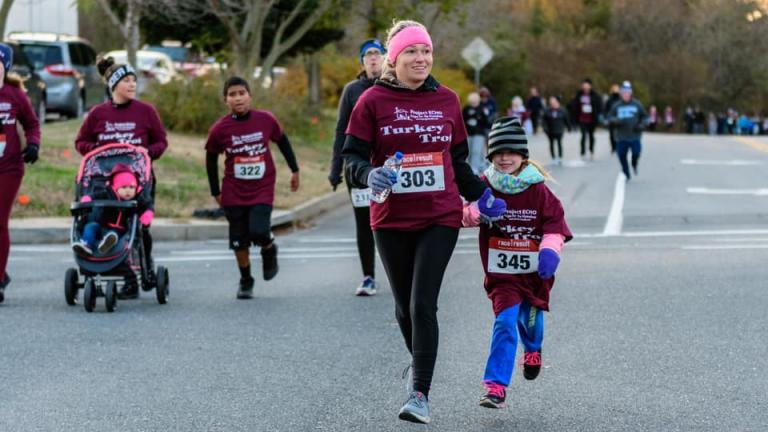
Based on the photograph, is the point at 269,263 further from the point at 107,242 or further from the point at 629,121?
the point at 629,121

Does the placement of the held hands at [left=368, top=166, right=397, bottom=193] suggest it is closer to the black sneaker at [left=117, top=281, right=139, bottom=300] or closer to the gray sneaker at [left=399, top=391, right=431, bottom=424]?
the gray sneaker at [left=399, top=391, right=431, bottom=424]

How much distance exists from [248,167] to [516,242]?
4.37 metres

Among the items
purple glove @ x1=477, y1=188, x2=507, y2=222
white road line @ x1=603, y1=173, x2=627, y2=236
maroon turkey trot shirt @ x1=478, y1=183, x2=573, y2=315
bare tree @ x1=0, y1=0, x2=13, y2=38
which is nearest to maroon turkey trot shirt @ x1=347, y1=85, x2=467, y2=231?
purple glove @ x1=477, y1=188, x2=507, y2=222

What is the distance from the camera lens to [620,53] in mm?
66250

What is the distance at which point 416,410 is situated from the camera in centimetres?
626

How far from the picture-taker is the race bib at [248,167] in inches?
424

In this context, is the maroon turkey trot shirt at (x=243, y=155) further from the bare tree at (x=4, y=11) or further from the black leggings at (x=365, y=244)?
the bare tree at (x=4, y=11)

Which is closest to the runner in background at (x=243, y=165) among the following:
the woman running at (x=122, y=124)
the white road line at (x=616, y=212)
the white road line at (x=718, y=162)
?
the woman running at (x=122, y=124)

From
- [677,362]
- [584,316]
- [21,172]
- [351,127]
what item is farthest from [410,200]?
[21,172]

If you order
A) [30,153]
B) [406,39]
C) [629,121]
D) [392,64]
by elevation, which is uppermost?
[406,39]

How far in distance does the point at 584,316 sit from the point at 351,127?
12.4ft

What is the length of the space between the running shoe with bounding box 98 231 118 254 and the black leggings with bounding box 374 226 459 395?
13.5 ft

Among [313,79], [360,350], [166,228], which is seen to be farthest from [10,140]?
Result: [313,79]

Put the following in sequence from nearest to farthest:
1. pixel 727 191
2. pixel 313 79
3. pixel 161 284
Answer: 1. pixel 161 284
2. pixel 727 191
3. pixel 313 79
